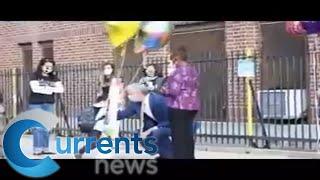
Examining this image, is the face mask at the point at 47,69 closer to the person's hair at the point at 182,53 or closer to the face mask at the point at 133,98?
the face mask at the point at 133,98

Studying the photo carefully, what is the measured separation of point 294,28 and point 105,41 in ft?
9.32

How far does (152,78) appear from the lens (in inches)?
355

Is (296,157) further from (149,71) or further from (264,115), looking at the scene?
(149,71)

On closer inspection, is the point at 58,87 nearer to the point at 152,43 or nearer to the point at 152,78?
the point at 152,78

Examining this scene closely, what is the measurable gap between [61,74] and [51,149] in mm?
1300

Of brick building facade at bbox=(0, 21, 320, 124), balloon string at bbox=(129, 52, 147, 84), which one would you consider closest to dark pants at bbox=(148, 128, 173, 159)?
balloon string at bbox=(129, 52, 147, 84)

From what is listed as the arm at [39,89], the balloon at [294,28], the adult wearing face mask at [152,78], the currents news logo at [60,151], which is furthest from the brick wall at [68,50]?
the balloon at [294,28]

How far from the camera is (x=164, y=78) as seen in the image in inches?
350

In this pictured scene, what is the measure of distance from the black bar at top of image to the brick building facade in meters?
1.10

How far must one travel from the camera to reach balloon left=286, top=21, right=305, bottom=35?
9391 mm

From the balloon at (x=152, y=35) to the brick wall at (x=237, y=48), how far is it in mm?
1669

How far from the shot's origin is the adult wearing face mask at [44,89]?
29.2 feet

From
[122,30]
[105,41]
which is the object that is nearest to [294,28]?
[122,30]

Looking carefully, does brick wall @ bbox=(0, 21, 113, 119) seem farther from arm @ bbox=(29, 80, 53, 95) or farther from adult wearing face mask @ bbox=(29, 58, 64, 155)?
arm @ bbox=(29, 80, 53, 95)
